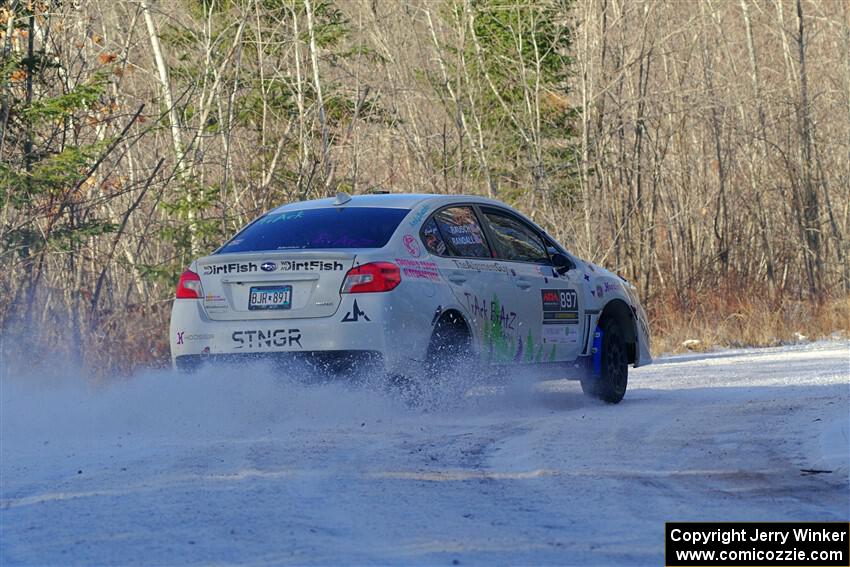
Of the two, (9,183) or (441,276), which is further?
(9,183)

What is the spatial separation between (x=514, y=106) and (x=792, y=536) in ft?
75.8

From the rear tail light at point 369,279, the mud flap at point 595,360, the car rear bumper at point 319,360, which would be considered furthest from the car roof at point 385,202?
the mud flap at point 595,360

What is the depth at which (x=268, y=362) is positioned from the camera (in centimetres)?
954

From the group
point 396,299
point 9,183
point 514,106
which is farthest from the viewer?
point 514,106

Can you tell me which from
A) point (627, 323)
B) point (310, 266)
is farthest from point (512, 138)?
point (310, 266)

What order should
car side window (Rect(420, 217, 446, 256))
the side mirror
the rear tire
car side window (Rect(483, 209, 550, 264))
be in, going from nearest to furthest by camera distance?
car side window (Rect(420, 217, 446, 256)), car side window (Rect(483, 209, 550, 264)), the side mirror, the rear tire

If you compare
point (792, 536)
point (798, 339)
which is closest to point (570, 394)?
point (792, 536)

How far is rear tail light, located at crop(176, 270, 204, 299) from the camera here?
9883 mm

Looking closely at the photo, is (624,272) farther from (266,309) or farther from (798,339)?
(266,309)

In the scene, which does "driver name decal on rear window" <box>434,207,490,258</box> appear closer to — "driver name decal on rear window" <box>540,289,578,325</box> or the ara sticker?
the ara sticker

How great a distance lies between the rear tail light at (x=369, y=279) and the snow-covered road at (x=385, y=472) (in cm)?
70

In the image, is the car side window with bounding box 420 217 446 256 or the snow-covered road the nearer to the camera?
the snow-covered road

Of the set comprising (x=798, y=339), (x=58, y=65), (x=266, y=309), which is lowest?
(x=798, y=339)

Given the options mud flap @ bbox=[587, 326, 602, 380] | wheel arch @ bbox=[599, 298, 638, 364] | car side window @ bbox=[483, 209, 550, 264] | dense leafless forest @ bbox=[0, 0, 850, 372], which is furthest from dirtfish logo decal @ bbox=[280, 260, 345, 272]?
dense leafless forest @ bbox=[0, 0, 850, 372]
